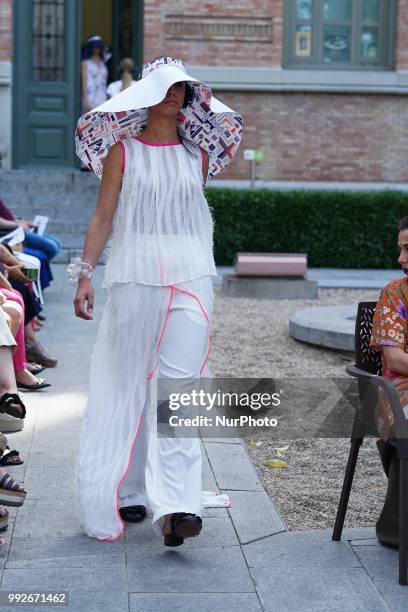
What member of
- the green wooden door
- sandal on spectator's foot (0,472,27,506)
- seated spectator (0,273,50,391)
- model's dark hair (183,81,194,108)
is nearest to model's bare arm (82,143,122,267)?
model's dark hair (183,81,194,108)

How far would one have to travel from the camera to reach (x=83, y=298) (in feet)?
16.2

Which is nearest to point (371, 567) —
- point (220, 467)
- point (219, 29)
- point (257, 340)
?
→ point (220, 467)

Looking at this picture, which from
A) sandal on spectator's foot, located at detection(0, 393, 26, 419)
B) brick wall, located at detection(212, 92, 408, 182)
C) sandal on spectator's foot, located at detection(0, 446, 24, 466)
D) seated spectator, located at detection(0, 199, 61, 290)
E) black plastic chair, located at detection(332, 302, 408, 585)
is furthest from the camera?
brick wall, located at detection(212, 92, 408, 182)

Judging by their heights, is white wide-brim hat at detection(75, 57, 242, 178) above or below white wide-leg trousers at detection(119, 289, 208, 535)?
above

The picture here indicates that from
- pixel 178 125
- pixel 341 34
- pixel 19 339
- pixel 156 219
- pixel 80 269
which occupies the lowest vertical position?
pixel 19 339

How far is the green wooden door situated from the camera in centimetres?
1812

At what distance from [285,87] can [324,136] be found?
100 cm

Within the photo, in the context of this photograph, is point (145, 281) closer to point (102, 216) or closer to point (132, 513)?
point (102, 216)

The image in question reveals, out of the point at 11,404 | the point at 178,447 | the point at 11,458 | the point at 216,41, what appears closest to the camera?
the point at 178,447

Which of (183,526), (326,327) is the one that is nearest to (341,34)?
(326,327)

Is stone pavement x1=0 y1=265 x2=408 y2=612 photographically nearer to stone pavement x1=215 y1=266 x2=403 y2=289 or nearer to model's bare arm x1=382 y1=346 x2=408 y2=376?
model's bare arm x1=382 y1=346 x2=408 y2=376

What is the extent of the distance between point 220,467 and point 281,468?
1.48ft

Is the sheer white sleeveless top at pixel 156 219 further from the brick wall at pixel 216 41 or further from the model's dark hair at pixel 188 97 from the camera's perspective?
the brick wall at pixel 216 41

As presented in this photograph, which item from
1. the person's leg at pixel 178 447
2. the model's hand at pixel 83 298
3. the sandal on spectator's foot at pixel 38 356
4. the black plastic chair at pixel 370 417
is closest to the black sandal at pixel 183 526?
the person's leg at pixel 178 447
